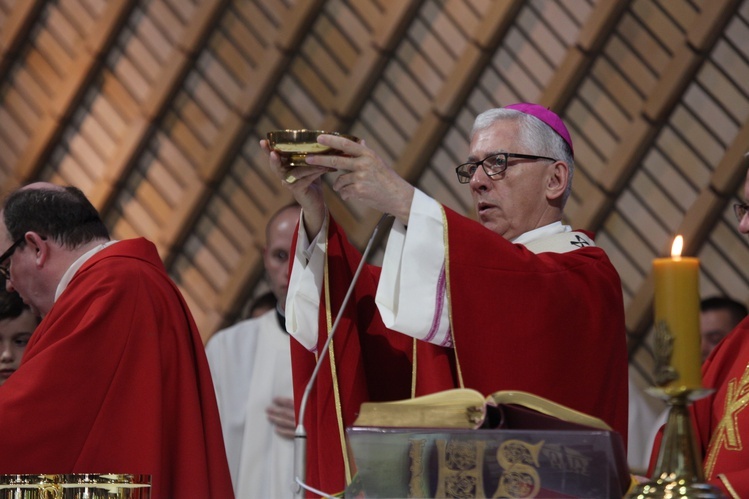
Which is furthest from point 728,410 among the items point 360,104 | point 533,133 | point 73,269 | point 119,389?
point 360,104

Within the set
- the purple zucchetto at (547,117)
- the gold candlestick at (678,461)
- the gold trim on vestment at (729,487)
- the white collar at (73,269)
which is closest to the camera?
the gold candlestick at (678,461)

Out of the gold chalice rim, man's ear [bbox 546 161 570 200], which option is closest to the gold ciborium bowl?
the gold chalice rim

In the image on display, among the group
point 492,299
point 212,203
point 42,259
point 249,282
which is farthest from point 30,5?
point 492,299

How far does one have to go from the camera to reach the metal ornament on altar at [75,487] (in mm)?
1225

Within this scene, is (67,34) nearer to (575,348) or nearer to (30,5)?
(30,5)

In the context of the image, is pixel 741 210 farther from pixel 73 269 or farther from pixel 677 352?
pixel 73 269

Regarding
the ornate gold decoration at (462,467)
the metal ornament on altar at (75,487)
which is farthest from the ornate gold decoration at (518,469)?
the metal ornament on altar at (75,487)

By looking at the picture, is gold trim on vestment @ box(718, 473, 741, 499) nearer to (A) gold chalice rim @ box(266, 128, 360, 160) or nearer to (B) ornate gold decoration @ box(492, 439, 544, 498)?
(B) ornate gold decoration @ box(492, 439, 544, 498)

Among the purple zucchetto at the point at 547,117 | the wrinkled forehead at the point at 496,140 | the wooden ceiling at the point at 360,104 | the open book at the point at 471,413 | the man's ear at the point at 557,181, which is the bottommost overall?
the open book at the point at 471,413

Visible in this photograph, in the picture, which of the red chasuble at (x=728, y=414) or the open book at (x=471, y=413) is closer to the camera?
the open book at (x=471, y=413)

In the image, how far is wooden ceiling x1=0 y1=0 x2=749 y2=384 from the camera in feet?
10.8

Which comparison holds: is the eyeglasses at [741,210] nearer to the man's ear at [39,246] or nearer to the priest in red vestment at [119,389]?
the priest in red vestment at [119,389]

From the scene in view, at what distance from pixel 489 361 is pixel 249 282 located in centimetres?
228

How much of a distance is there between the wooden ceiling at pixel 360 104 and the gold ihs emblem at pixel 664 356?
7.13 ft
